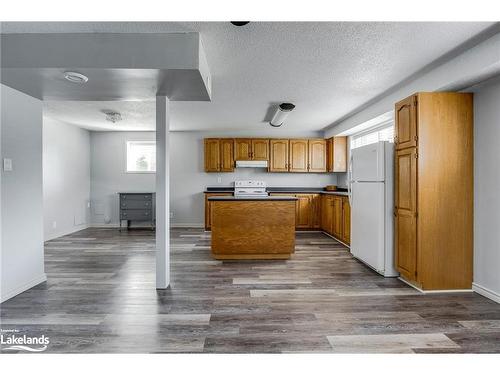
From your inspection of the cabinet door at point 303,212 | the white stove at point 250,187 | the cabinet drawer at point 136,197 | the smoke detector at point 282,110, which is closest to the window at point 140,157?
the cabinet drawer at point 136,197

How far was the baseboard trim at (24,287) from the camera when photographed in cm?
280

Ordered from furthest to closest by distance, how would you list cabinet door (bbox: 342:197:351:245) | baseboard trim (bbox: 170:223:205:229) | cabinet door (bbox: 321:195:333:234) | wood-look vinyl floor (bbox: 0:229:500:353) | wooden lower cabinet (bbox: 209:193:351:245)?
baseboard trim (bbox: 170:223:205:229)
cabinet door (bbox: 321:195:333:234)
wooden lower cabinet (bbox: 209:193:351:245)
cabinet door (bbox: 342:197:351:245)
wood-look vinyl floor (bbox: 0:229:500:353)

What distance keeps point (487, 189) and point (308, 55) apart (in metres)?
2.26

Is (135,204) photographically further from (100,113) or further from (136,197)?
(100,113)

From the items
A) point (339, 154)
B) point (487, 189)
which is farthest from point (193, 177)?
point (487, 189)

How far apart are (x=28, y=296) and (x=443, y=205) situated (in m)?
4.38

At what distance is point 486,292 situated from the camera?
2891 millimetres

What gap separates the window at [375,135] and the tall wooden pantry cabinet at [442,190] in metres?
1.92

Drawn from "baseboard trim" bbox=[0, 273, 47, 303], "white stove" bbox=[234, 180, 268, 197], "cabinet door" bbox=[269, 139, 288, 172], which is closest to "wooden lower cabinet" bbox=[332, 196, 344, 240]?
"cabinet door" bbox=[269, 139, 288, 172]

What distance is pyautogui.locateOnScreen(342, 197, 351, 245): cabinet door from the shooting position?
5099mm

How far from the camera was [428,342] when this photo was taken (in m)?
2.06

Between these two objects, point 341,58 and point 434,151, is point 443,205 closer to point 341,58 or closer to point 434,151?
point 434,151

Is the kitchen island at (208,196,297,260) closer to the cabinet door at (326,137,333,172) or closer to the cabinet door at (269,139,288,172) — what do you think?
the cabinet door at (269,139,288,172)

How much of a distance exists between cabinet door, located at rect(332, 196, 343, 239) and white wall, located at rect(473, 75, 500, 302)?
2.55m
